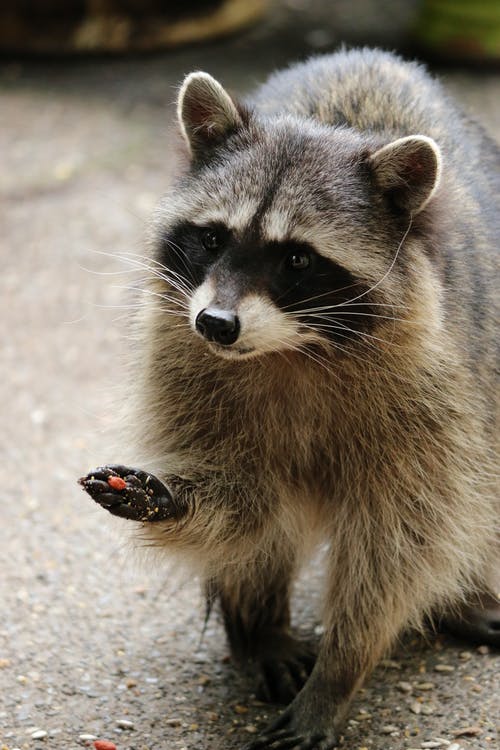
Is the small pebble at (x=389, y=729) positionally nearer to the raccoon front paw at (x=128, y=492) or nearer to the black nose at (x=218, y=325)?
the raccoon front paw at (x=128, y=492)

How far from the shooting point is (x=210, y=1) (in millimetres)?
9102

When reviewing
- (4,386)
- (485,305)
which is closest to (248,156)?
(485,305)

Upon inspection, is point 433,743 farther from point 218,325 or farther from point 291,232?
point 291,232

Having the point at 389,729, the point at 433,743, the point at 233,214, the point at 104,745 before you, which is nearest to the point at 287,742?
the point at 389,729

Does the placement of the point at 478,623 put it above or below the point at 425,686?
above

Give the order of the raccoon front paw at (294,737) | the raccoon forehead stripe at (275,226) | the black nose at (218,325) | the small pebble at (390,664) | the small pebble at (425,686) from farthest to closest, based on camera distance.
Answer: the small pebble at (390,664) < the small pebble at (425,686) < the raccoon front paw at (294,737) < the raccoon forehead stripe at (275,226) < the black nose at (218,325)

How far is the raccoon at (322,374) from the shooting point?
2.83 m

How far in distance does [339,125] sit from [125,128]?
4.56 metres

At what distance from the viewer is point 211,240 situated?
113 inches

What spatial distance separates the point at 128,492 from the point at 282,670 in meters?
1.02

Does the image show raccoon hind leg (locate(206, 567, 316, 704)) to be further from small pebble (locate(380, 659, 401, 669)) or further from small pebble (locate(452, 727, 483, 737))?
small pebble (locate(452, 727, 483, 737))

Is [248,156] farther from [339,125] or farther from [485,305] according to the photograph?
[485,305]

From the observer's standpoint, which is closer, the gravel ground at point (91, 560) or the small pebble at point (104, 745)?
the small pebble at point (104, 745)

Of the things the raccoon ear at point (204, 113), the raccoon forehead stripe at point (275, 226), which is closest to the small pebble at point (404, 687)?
the raccoon forehead stripe at point (275, 226)
